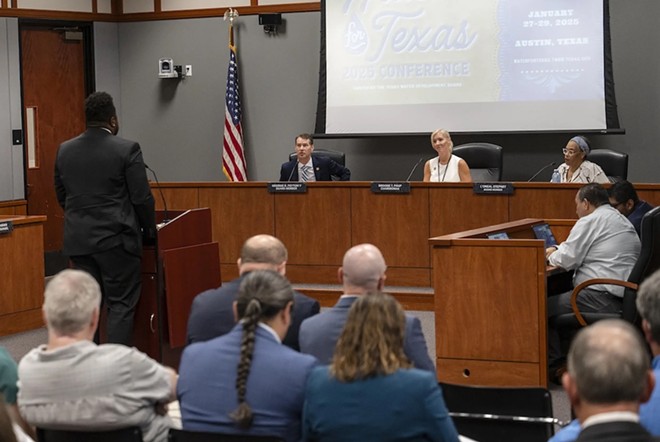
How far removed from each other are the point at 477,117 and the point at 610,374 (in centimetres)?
826

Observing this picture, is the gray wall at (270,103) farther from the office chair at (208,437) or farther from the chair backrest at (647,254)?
the office chair at (208,437)

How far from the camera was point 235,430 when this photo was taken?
2.84 m

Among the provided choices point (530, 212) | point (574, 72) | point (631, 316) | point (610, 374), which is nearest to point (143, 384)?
point (610, 374)

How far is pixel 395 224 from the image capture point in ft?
27.7

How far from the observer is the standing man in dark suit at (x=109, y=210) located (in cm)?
551

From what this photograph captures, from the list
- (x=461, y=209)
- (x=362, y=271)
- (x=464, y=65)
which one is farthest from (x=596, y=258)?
(x=464, y=65)

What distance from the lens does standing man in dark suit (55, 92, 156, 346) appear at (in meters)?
5.51

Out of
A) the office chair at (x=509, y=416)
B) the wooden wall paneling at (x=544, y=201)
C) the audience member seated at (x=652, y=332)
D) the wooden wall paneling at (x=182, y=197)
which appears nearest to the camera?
the audience member seated at (x=652, y=332)

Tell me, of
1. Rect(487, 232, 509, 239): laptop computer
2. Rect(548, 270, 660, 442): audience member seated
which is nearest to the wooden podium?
Rect(487, 232, 509, 239): laptop computer

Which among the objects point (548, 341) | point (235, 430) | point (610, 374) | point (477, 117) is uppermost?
point (477, 117)

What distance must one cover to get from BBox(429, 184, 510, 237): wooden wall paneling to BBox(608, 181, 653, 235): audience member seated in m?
1.50

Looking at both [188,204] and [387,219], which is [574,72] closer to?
[387,219]

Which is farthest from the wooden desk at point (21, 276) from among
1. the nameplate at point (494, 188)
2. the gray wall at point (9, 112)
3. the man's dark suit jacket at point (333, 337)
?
the man's dark suit jacket at point (333, 337)

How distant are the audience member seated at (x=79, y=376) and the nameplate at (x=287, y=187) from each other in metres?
5.74
